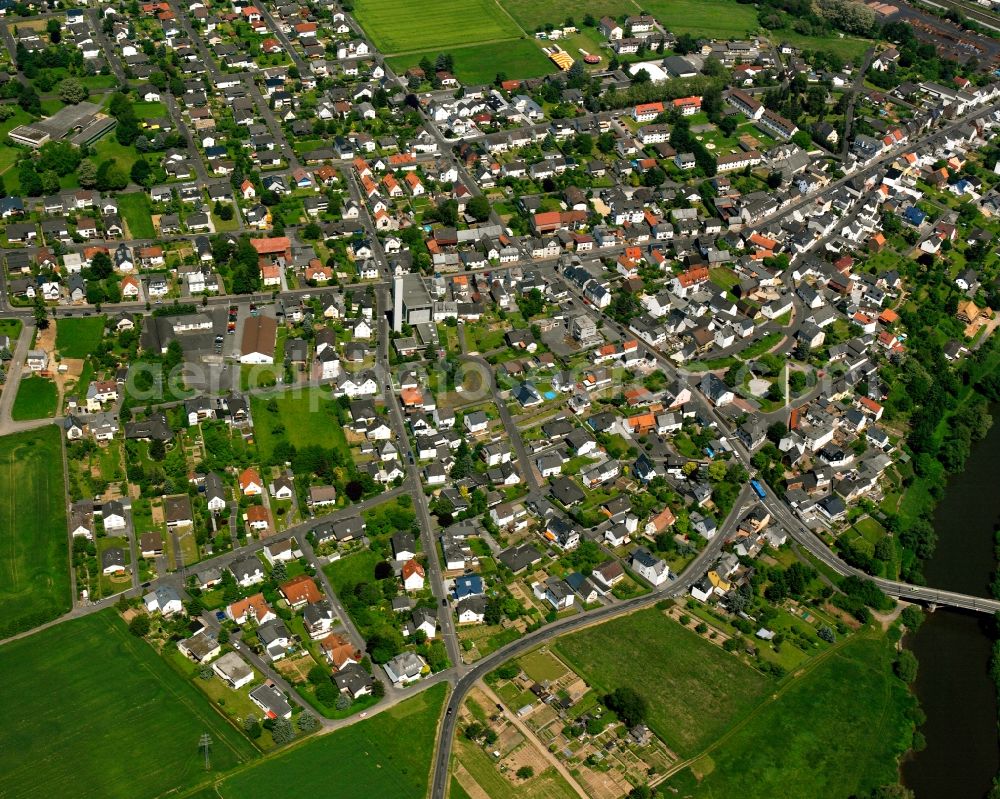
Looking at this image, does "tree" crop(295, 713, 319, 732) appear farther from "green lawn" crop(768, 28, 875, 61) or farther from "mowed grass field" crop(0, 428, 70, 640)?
"green lawn" crop(768, 28, 875, 61)

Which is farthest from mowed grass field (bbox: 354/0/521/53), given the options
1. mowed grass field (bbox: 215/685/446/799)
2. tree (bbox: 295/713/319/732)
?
mowed grass field (bbox: 215/685/446/799)

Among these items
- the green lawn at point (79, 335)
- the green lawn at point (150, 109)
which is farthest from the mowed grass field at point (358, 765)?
the green lawn at point (150, 109)

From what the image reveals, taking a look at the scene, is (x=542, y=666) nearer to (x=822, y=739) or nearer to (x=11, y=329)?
(x=822, y=739)

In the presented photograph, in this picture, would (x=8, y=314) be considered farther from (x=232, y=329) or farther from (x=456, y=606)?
(x=456, y=606)

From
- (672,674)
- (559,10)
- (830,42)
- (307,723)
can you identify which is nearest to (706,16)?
(830,42)

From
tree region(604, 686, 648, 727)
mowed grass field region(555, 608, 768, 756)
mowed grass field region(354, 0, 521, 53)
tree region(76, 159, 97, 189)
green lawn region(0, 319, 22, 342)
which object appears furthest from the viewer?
mowed grass field region(354, 0, 521, 53)
